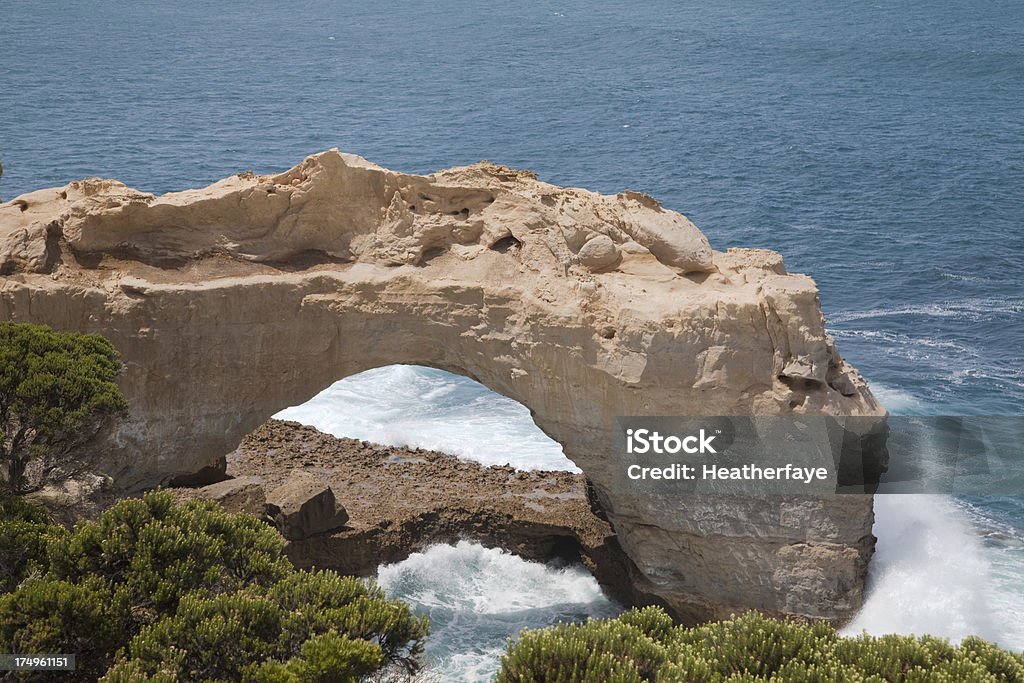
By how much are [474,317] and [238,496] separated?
19.2 feet

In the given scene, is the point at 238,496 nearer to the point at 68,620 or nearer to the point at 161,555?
the point at 161,555

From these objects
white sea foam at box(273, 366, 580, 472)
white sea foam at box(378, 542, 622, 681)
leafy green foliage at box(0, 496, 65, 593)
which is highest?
leafy green foliage at box(0, 496, 65, 593)

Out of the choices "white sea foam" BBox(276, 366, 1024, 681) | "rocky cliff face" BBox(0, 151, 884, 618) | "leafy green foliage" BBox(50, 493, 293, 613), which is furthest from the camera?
"white sea foam" BBox(276, 366, 1024, 681)

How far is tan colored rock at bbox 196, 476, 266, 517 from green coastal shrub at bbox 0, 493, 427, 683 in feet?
22.4

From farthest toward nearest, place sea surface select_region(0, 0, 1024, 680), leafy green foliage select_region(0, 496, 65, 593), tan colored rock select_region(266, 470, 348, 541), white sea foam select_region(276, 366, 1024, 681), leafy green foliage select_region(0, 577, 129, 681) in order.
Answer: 1. sea surface select_region(0, 0, 1024, 680)
2. tan colored rock select_region(266, 470, 348, 541)
3. white sea foam select_region(276, 366, 1024, 681)
4. leafy green foliage select_region(0, 496, 65, 593)
5. leafy green foliage select_region(0, 577, 129, 681)

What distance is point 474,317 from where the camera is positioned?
2255cm

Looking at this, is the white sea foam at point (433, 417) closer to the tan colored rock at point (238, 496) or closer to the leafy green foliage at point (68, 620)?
the tan colored rock at point (238, 496)

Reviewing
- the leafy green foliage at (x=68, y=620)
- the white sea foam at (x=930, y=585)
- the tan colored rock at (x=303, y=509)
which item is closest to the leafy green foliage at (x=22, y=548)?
the leafy green foliage at (x=68, y=620)

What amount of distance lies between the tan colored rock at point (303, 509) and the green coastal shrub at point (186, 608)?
7.26m

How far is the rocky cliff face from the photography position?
21047 millimetres

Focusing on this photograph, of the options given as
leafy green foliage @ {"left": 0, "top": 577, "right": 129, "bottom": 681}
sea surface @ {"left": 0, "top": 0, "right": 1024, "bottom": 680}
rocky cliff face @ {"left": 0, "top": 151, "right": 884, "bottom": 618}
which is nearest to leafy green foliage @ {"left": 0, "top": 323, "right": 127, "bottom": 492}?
rocky cliff face @ {"left": 0, "top": 151, "right": 884, "bottom": 618}

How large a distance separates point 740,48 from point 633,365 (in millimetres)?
56557

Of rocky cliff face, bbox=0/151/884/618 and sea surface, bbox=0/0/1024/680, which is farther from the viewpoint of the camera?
sea surface, bbox=0/0/1024/680

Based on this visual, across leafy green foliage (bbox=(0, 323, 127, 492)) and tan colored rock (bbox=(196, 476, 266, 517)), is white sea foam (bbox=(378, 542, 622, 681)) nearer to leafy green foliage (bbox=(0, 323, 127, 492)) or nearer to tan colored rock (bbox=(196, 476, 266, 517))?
tan colored rock (bbox=(196, 476, 266, 517))
